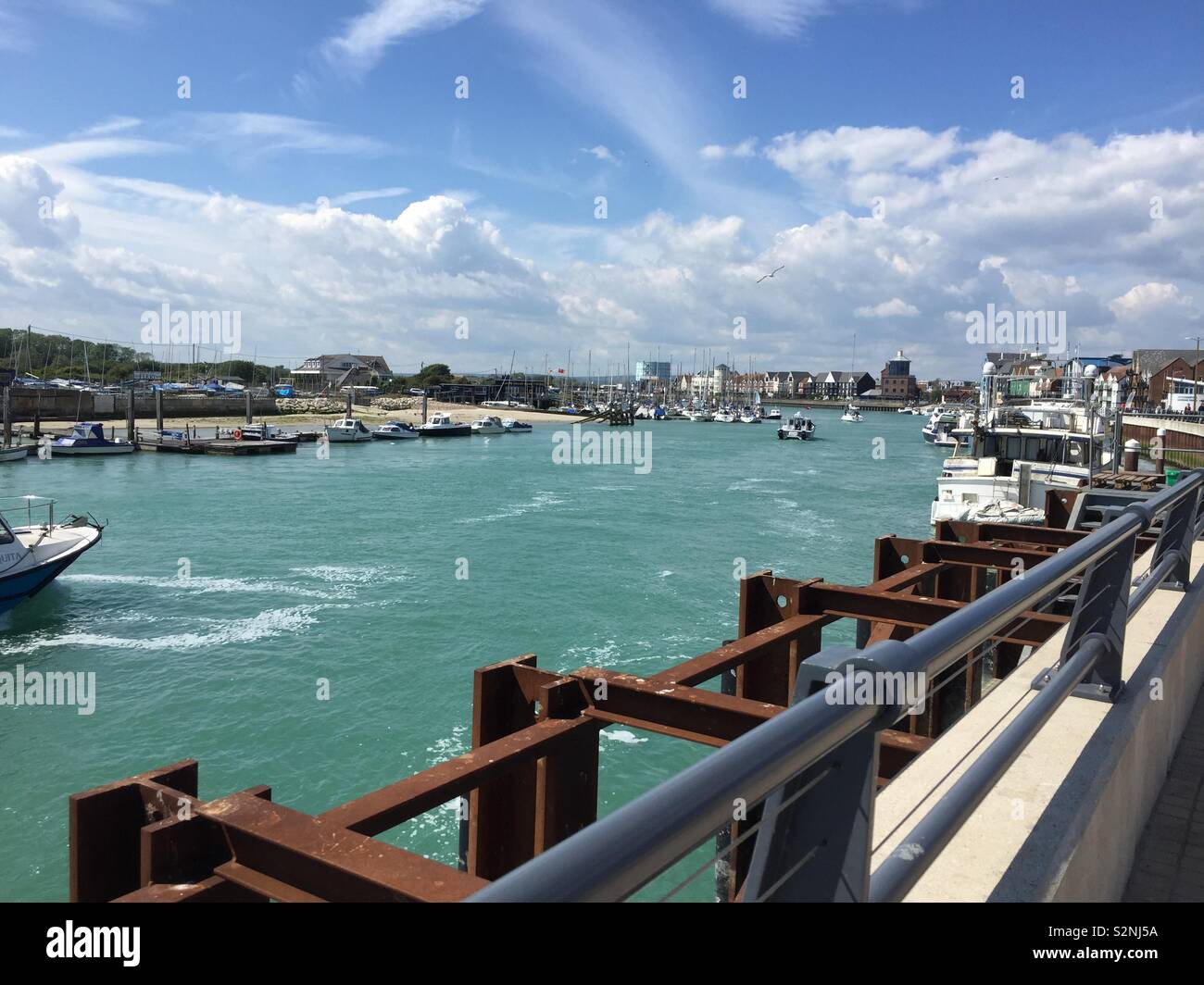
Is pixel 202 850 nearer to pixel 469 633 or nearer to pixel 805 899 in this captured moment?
pixel 805 899

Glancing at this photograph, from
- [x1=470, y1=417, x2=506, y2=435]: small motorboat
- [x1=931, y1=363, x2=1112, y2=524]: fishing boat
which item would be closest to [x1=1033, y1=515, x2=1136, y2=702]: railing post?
[x1=931, y1=363, x2=1112, y2=524]: fishing boat

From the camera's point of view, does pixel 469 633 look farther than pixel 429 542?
No

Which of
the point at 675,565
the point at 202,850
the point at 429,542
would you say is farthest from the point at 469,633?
the point at 202,850

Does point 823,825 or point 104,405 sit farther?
point 104,405

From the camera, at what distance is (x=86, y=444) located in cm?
7019

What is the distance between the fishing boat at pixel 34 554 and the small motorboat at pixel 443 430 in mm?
79630

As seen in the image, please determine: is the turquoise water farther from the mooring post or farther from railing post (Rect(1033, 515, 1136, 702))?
railing post (Rect(1033, 515, 1136, 702))

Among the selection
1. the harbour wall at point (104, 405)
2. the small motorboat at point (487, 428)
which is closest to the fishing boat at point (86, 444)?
the harbour wall at point (104, 405)

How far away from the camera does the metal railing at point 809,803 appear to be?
4.00 ft

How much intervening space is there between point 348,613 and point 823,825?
2307cm

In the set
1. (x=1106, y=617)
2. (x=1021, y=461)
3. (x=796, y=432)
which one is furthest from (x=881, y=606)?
(x=796, y=432)

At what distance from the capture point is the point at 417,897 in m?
2.72

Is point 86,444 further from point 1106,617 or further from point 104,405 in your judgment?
point 1106,617
